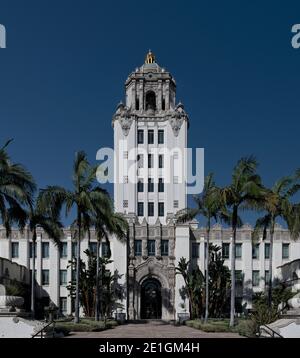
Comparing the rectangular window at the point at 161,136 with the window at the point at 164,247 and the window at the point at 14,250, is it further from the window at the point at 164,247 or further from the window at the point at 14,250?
the window at the point at 14,250

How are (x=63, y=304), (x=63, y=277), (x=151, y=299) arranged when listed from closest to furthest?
(x=63, y=304)
(x=63, y=277)
(x=151, y=299)

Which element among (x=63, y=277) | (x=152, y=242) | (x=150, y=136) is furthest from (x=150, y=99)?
(x=63, y=277)

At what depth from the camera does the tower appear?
69000 millimetres

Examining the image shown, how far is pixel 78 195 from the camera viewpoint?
39844 mm

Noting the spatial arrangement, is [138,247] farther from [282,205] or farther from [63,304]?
[282,205]

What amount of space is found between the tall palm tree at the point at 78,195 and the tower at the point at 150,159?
28289 mm

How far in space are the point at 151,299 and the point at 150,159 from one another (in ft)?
52.8

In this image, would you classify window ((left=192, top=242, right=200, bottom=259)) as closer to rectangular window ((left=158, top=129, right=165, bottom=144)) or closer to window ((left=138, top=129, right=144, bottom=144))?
rectangular window ((left=158, top=129, right=165, bottom=144))

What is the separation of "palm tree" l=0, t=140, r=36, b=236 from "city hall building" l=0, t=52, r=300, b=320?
26.7 m

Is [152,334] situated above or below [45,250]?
below

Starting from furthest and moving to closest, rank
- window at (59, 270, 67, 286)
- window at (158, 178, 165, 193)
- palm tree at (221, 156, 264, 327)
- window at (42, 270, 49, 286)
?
window at (158, 178, 165, 193) → window at (59, 270, 67, 286) → window at (42, 270, 49, 286) → palm tree at (221, 156, 264, 327)

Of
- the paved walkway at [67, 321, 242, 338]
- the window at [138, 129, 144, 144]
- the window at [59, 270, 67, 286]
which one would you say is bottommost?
the paved walkway at [67, 321, 242, 338]

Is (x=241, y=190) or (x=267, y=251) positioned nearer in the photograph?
(x=241, y=190)

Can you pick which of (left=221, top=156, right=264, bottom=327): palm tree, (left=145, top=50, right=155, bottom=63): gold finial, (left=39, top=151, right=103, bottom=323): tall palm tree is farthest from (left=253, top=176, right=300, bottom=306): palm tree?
(left=145, top=50, right=155, bottom=63): gold finial
